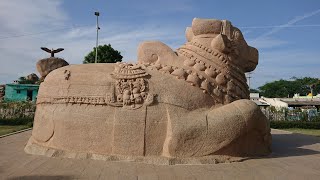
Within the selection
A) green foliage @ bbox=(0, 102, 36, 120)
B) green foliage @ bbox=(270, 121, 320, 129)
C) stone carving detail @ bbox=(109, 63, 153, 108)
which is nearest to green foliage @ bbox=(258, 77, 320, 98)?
green foliage @ bbox=(270, 121, 320, 129)

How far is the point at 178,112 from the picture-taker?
17.9 feet

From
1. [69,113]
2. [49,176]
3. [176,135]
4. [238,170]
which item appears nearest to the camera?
[49,176]

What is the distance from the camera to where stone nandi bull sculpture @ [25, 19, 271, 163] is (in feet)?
17.6

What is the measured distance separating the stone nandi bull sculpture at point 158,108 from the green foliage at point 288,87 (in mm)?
63081

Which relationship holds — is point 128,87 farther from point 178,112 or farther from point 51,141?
point 51,141

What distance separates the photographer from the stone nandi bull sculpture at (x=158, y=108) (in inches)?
211

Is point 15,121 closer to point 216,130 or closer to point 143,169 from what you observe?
point 143,169

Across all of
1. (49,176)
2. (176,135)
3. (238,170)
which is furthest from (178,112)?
(49,176)

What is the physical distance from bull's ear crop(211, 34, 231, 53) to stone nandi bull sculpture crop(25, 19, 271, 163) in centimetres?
2

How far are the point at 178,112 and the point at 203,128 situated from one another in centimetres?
51

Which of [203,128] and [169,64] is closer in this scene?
[203,128]

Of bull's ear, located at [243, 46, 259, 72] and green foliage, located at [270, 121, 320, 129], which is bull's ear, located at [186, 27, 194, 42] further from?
green foliage, located at [270, 121, 320, 129]

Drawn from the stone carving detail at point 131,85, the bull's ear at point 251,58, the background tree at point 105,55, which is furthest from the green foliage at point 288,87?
the stone carving detail at point 131,85

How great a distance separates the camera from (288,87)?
65.8 meters
